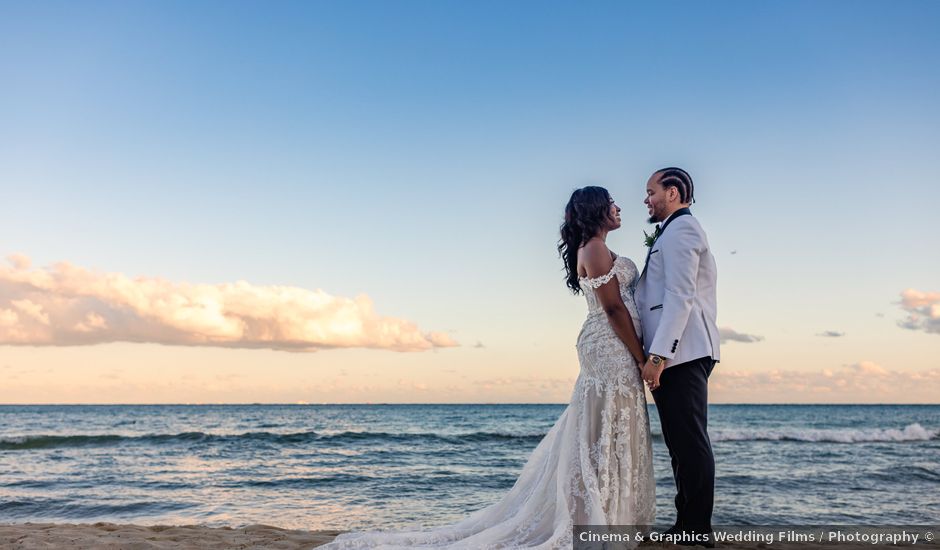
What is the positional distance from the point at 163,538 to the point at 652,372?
4399 mm

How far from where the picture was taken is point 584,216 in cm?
418

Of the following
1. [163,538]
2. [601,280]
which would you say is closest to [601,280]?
[601,280]

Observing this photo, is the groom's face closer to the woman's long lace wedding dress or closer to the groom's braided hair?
the groom's braided hair

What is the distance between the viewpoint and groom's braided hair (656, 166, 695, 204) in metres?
4.25

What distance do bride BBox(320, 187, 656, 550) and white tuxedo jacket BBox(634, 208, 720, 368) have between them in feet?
0.44

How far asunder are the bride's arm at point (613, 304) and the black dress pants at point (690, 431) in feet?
0.79

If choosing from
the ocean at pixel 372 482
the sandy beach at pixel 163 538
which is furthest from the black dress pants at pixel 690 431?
the ocean at pixel 372 482

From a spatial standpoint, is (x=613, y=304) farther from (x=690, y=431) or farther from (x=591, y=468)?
(x=591, y=468)

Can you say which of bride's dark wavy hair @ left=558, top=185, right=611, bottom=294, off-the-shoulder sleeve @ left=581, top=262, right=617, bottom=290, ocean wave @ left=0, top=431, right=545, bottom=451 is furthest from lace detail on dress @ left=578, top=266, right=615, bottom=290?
ocean wave @ left=0, top=431, right=545, bottom=451

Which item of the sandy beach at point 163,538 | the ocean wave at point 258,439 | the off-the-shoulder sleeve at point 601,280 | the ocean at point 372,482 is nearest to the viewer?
the off-the-shoulder sleeve at point 601,280

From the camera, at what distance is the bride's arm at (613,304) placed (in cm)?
409

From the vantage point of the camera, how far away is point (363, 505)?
31.3 ft

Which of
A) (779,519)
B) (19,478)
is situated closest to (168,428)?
(19,478)

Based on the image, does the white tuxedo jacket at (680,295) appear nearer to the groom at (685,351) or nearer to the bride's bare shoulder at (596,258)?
the groom at (685,351)
